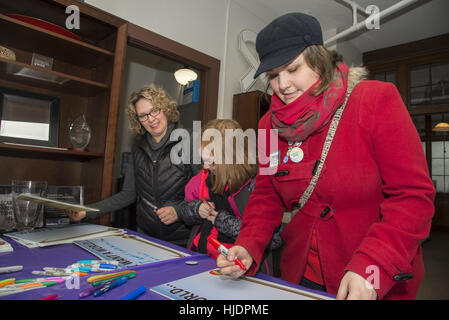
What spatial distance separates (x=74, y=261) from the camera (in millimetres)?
897

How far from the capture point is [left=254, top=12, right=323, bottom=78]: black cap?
0.80 meters

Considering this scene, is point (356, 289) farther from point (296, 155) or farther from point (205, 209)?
point (205, 209)

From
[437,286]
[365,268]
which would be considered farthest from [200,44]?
[437,286]

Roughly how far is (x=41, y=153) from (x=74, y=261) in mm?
1139

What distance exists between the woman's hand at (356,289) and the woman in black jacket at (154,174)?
1.09 meters

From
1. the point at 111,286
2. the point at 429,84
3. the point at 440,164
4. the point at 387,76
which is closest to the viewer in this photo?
the point at 111,286

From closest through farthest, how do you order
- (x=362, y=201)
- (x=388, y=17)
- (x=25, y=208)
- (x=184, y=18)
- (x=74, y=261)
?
(x=362, y=201) → (x=74, y=261) → (x=25, y=208) → (x=184, y=18) → (x=388, y=17)

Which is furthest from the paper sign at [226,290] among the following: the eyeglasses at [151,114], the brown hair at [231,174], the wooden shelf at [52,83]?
the wooden shelf at [52,83]

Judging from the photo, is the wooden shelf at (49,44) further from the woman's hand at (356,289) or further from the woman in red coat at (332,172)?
the woman's hand at (356,289)

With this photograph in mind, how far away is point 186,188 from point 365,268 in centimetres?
125

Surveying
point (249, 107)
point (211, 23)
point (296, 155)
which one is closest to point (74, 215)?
point (296, 155)

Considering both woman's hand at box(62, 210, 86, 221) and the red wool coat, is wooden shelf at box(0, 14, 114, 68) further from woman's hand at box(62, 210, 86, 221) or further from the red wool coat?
the red wool coat

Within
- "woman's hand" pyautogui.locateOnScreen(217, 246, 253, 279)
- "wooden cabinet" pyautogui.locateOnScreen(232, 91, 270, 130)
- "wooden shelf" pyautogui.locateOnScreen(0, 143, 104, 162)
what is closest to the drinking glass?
"wooden shelf" pyautogui.locateOnScreen(0, 143, 104, 162)

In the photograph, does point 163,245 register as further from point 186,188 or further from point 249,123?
point 249,123
